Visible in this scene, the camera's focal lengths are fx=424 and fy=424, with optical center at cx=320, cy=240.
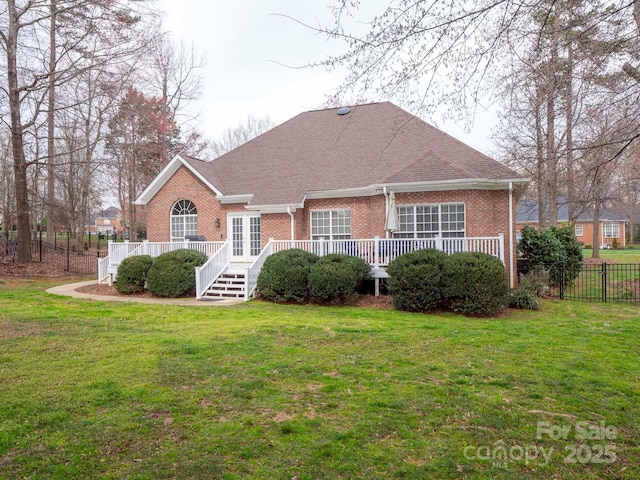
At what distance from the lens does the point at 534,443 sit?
3.78 metres

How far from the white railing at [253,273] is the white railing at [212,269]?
145 cm

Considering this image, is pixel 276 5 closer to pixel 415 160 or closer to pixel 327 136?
pixel 415 160

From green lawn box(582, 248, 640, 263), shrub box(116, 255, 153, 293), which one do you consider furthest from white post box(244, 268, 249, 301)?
green lawn box(582, 248, 640, 263)

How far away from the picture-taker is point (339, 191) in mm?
15602

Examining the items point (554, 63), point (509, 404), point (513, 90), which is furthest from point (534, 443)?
point (554, 63)

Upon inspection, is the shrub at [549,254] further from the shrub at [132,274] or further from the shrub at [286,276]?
the shrub at [132,274]

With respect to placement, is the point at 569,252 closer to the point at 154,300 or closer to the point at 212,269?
the point at 212,269

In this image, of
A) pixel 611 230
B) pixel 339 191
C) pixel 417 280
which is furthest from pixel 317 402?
pixel 611 230

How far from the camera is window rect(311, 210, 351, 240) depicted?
16156mm

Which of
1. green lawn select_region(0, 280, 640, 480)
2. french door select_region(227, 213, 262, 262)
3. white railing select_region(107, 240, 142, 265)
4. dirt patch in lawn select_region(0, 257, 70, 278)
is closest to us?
green lawn select_region(0, 280, 640, 480)

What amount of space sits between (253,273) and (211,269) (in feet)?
5.14

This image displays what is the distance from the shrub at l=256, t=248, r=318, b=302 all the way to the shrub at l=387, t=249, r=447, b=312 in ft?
8.73

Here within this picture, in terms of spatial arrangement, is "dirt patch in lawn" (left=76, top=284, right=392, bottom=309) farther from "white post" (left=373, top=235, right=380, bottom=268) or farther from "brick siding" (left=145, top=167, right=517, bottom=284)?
"brick siding" (left=145, top=167, right=517, bottom=284)

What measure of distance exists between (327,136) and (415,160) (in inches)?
209
